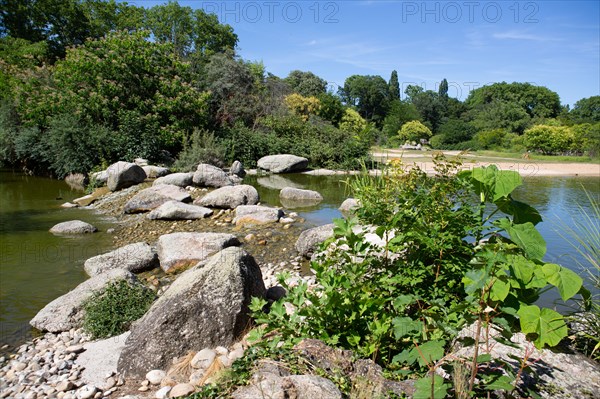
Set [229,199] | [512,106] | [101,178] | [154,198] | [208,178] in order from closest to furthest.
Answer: [229,199] → [154,198] → [208,178] → [101,178] → [512,106]

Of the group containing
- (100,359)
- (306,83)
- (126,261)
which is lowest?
(100,359)

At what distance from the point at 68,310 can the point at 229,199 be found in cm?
583

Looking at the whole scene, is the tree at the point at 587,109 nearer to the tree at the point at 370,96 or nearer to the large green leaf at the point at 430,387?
the tree at the point at 370,96

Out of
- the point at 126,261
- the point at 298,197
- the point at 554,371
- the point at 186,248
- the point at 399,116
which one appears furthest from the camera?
the point at 399,116

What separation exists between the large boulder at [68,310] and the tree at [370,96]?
50351mm

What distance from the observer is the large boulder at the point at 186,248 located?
21.5 feet

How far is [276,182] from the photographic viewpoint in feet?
55.0

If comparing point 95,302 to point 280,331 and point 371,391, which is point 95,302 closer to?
point 280,331

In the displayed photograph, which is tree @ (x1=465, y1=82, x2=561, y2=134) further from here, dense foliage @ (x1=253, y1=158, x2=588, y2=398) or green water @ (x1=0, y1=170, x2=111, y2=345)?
dense foliage @ (x1=253, y1=158, x2=588, y2=398)

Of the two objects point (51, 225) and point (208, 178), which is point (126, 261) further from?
point (208, 178)

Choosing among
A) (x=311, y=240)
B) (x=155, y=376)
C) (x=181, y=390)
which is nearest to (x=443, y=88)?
(x=311, y=240)

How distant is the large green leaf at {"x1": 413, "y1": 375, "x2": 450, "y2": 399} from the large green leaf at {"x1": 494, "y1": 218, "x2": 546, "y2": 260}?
1.14 meters

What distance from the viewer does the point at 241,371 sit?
2.41 m

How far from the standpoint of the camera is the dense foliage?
2.34 m
